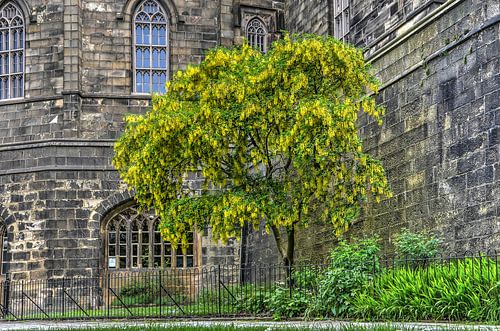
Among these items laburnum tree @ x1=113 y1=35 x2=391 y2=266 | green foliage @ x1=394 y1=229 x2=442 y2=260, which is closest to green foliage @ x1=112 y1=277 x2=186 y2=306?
laburnum tree @ x1=113 y1=35 x2=391 y2=266

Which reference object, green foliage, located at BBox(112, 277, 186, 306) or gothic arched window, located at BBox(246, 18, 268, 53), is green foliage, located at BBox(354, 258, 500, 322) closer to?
green foliage, located at BBox(112, 277, 186, 306)

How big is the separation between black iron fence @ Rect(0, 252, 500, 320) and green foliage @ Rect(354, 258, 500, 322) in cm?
3

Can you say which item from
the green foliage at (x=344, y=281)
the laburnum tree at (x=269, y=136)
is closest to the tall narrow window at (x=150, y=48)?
the laburnum tree at (x=269, y=136)

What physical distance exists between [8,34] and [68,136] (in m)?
4.12

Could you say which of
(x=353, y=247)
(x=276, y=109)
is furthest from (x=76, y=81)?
(x=353, y=247)

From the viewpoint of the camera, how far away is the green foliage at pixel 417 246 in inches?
643

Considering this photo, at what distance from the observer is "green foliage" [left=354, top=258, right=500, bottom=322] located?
13.1m

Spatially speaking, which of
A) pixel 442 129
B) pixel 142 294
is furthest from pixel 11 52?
pixel 442 129

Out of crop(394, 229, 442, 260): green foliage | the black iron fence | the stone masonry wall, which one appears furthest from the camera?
crop(394, 229, 442, 260): green foliage

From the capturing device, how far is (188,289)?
27.0 metres

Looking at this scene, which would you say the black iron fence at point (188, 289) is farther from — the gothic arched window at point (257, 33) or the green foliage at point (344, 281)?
the gothic arched window at point (257, 33)

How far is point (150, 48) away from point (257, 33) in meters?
3.68

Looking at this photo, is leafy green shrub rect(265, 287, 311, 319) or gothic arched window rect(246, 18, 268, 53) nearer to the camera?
leafy green shrub rect(265, 287, 311, 319)

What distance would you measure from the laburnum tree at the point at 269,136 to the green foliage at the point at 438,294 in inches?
128
